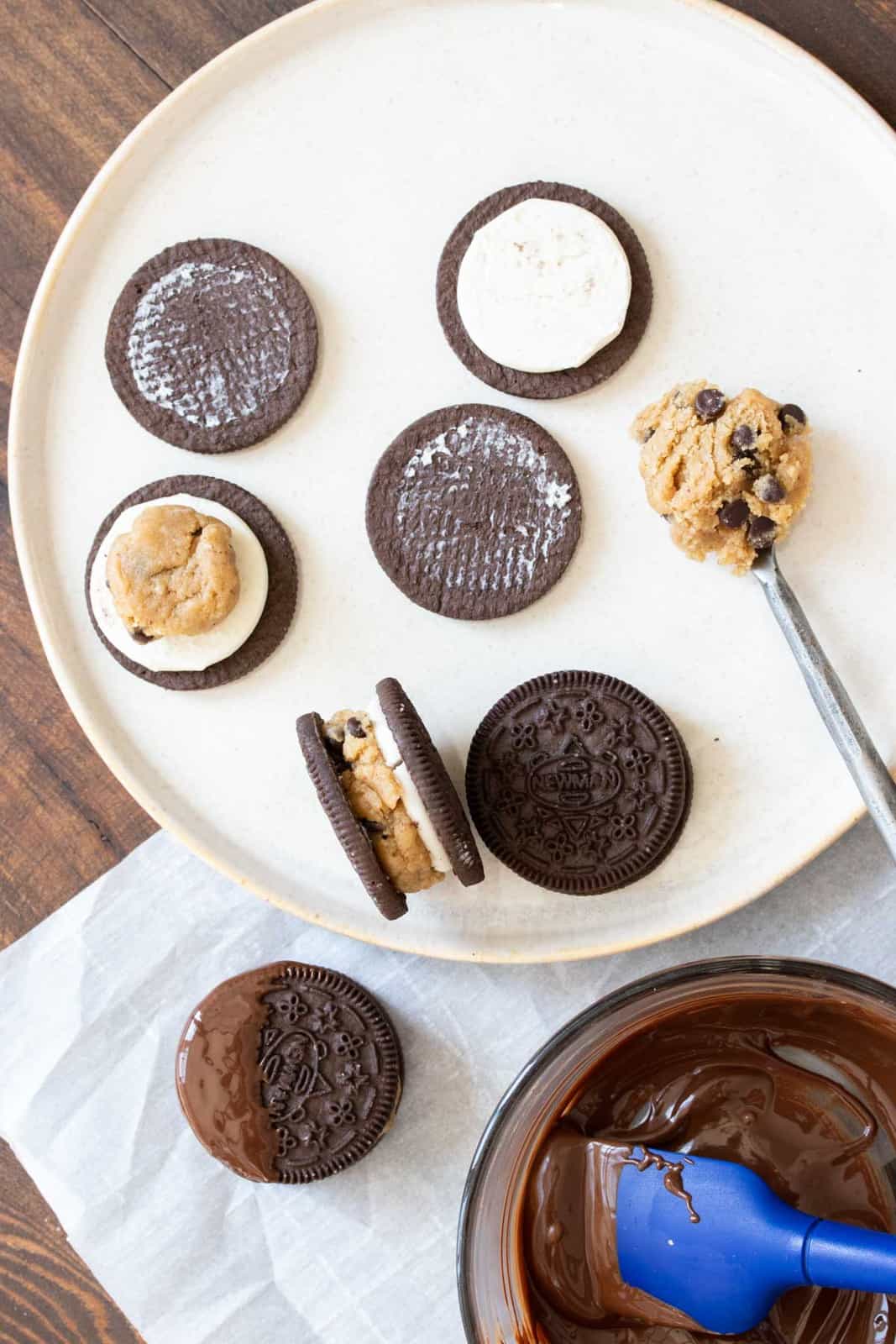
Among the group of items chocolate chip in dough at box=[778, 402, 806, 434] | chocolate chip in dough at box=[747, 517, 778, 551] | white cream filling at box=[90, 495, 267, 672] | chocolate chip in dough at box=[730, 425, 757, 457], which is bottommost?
chocolate chip in dough at box=[747, 517, 778, 551]

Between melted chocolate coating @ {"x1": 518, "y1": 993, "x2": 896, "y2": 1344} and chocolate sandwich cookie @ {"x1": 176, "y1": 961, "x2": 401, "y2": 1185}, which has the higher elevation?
chocolate sandwich cookie @ {"x1": 176, "y1": 961, "x2": 401, "y2": 1185}

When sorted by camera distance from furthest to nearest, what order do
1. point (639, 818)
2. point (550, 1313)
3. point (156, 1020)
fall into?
point (156, 1020)
point (639, 818)
point (550, 1313)

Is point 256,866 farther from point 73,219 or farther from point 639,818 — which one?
point 73,219

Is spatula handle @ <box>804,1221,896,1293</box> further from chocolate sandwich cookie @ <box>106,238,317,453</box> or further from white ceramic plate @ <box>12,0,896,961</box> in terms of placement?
chocolate sandwich cookie @ <box>106,238,317,453</box>

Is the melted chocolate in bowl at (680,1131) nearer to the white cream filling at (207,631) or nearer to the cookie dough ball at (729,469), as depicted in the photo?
the cookie dough ball at (729,469)

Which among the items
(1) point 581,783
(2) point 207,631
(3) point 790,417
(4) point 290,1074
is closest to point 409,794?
(1) point 581,783

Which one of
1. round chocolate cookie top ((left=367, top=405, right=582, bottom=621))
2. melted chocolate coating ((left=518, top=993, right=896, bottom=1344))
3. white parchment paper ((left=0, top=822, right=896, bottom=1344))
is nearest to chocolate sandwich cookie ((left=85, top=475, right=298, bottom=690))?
round chocolate cookie top ((left=367, top=405, right=582, bottom=621))

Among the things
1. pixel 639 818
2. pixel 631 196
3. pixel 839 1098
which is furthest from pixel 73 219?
pixel 839 1098
